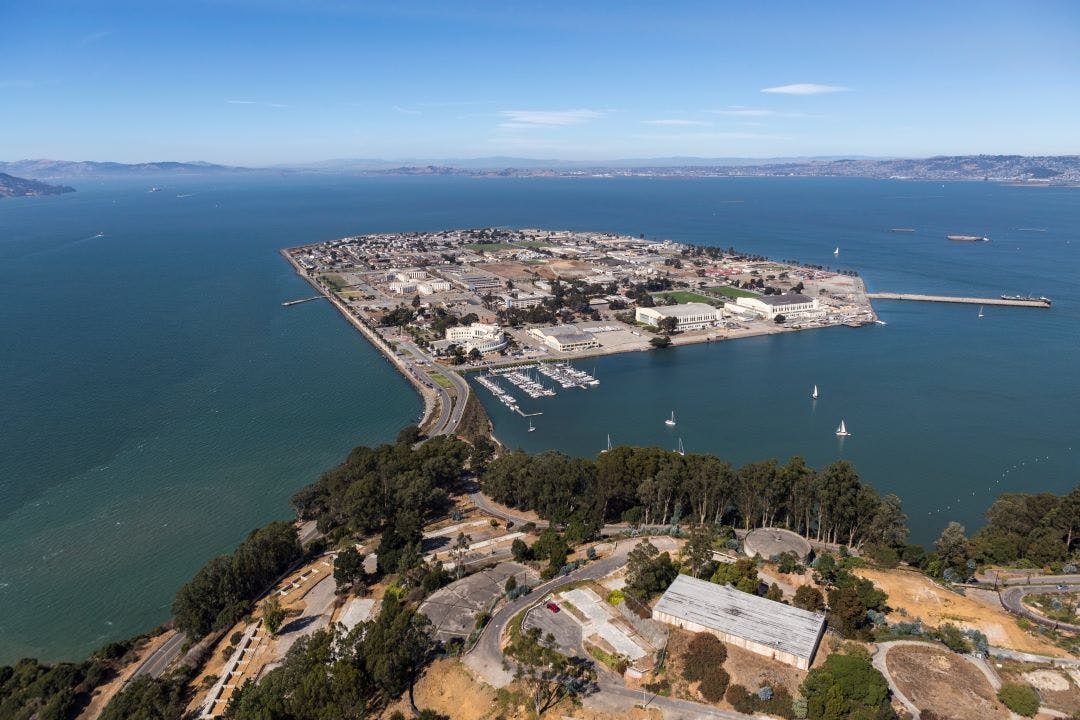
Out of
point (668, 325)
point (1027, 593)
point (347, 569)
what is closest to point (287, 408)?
point (347, 569)

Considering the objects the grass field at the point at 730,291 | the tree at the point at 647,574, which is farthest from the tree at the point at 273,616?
the grass field at the point at 730,291

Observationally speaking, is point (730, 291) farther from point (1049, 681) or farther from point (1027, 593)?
point (1049, 681)

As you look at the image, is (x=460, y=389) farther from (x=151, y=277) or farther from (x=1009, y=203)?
(x=1009, y=203)

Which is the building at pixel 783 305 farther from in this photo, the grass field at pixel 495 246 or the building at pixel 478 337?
the grass field at pixel 495 246

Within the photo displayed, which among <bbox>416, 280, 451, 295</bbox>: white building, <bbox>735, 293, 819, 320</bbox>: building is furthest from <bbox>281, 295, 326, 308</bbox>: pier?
<bbox>735, 293, 819, 320</bbox>: building

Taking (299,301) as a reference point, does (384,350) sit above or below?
below
